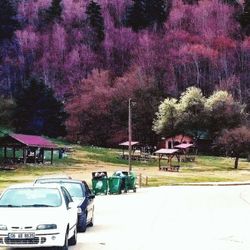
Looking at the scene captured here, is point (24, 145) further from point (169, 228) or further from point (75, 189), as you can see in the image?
point (169, 228)

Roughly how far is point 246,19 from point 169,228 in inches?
4723

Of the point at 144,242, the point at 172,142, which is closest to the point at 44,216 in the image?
the point at 144,242

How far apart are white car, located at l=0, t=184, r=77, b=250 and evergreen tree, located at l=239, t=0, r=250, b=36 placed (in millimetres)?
120980

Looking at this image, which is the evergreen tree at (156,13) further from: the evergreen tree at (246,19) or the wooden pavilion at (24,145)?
the wooden pavilion at (24,145)

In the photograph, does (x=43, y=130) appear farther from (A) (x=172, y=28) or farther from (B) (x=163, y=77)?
(A) (x=172, y=28)

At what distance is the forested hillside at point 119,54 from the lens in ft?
316

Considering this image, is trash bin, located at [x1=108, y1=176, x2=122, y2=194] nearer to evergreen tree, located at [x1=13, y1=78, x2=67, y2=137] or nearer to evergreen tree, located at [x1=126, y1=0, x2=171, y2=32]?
evergreen tree, located at [x1=13, y1=78, x2=67, y2=137]

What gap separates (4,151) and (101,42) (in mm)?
65132

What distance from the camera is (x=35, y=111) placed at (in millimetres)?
84938

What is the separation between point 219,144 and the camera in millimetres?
85188

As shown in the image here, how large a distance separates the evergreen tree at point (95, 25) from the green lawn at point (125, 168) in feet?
163

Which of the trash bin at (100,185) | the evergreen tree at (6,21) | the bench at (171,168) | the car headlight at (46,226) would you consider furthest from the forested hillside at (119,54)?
the car headlight at (46,226)

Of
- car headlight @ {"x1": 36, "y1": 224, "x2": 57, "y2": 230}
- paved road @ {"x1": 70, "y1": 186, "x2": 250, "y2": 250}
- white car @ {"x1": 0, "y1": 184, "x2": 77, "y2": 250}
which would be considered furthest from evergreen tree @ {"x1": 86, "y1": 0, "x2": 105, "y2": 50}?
car headlight @ {"x1": 36, "y1": 224, "x2": 57, "y2": 230}

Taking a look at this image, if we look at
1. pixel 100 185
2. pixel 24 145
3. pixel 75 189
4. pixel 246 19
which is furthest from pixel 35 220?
pixel 246 19
